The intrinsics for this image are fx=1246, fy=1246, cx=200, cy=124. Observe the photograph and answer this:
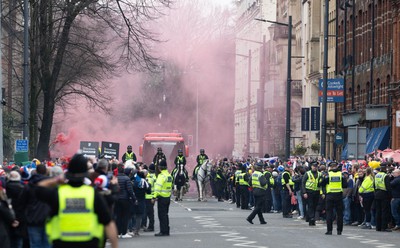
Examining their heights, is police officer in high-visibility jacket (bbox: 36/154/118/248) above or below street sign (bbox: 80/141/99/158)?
below

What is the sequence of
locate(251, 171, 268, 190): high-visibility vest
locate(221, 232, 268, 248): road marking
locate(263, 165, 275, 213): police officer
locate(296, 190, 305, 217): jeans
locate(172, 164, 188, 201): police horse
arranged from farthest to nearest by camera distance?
locate(172, 164, 188, 201): police horse
locate(263, 165, 275, 213): police officer
locate(296, 190, 305, 217): jeans
locate(251, 171, 268, 190): high-visibility vest
locate(221, 232, 268, 248): road marking

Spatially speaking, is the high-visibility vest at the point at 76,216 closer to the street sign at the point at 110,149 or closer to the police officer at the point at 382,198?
the police officer at the point at 382,198

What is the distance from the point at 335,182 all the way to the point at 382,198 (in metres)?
2.80

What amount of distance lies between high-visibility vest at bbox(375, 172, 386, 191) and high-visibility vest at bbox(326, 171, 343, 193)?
263cm

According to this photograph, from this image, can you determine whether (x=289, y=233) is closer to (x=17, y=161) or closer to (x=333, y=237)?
(x=333, y=237)

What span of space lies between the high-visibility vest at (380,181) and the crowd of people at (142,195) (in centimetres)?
3

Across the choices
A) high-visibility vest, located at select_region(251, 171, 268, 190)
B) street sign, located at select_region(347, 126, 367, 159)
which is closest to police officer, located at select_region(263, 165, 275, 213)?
street sign, located at select_region(347, 126, 367, 159)

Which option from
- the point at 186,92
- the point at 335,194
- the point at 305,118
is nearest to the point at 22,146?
the point at 335,194

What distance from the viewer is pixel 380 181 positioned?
1172 inches

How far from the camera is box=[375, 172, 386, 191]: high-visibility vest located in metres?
29.6

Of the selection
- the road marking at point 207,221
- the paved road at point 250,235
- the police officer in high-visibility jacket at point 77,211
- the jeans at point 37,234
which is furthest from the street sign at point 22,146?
the police officer in high-visibility jacket at point 77,211

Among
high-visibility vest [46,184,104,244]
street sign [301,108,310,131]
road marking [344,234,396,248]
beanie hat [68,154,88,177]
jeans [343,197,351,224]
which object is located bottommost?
road marking [344,234,396,248]

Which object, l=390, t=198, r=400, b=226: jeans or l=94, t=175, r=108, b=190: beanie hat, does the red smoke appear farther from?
l=94, t=175, r=108, b=190: beanie hat

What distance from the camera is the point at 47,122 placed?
156 feet
